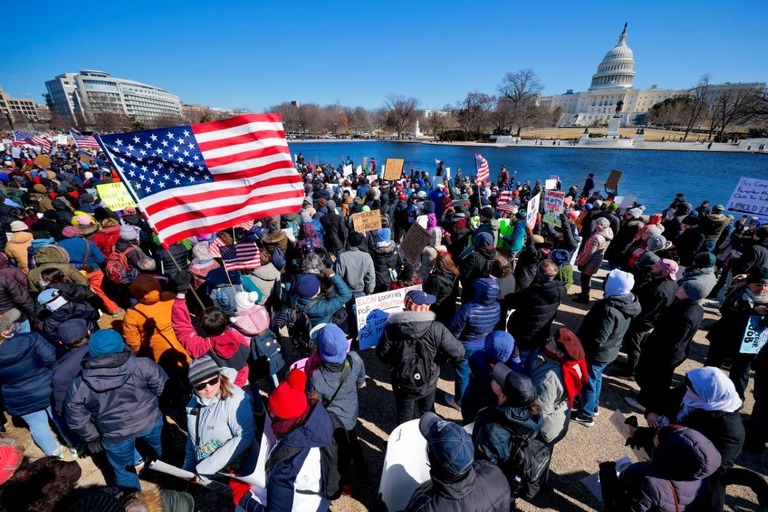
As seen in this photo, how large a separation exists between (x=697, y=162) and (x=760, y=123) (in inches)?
1812

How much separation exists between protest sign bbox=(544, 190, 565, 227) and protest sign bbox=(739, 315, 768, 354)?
4.65m

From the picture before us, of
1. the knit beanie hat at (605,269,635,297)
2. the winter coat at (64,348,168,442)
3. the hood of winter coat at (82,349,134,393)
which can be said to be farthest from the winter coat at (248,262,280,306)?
the knit beanie hat at (605,269,635,297)

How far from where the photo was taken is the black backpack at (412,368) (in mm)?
3303

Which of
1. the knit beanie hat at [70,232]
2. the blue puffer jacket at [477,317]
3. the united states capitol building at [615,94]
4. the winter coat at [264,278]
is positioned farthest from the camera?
the united states capitol building at [615,94]

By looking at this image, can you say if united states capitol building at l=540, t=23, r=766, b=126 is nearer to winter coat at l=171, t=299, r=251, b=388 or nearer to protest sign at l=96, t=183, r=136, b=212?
protest sign at l=96, t=183, r=136, b=212

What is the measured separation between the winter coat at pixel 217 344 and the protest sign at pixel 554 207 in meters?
7.56

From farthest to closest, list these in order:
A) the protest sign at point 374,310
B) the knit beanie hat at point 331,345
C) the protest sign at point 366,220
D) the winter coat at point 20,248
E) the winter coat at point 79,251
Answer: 1. the protest sign at point 366,220
2. the winter coat at point 20,248
3. the winter coat at point 79,251
4. the protest sign at point 374,310
5. the knit beanie hat at point 331,345

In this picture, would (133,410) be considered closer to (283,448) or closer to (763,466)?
(283,448)

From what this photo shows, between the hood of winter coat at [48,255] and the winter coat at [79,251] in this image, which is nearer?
the hood of winter coat at [48,255]

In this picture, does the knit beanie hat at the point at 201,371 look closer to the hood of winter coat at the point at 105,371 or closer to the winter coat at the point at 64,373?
the hood of winter coat at the point at 105,371

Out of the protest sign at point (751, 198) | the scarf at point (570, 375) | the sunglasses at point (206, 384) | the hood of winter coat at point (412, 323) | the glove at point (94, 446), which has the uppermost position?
the protest sign at point (751, 198)

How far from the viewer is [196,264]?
16.4 ft

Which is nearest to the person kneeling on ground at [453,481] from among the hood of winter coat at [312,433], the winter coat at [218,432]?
the hood of winter coat at [312,433]

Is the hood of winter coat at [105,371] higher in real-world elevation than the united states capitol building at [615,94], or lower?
lower
